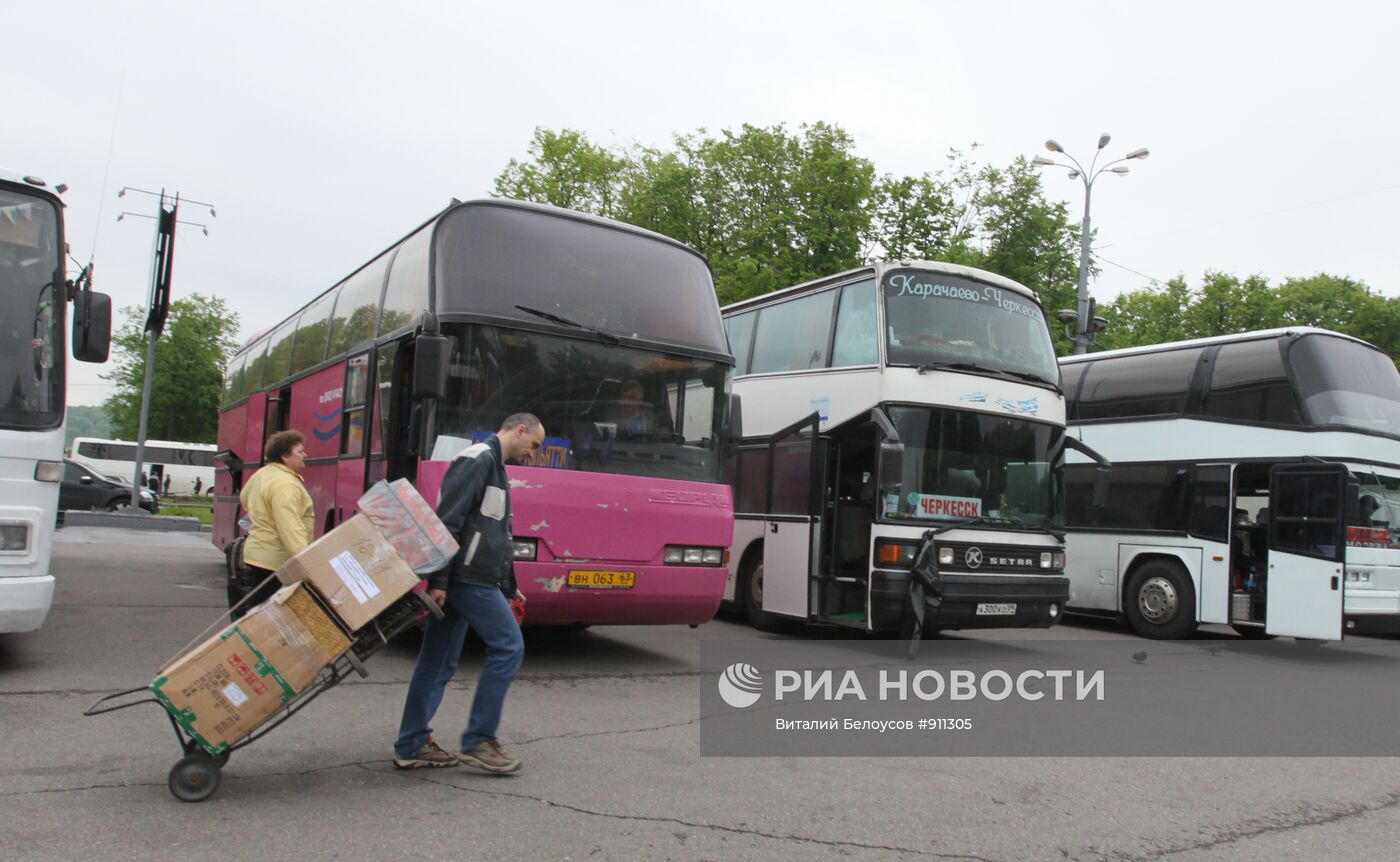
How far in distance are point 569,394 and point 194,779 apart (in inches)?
175

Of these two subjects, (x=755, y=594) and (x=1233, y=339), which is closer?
A: (x=755, y=594)

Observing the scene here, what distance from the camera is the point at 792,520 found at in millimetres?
12195

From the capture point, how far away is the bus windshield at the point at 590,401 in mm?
8359

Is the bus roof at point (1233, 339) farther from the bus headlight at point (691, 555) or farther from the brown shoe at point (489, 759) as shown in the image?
the brown shoe at point (489, 759)

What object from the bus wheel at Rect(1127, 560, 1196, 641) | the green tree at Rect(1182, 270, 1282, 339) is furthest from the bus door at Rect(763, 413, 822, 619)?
the green tree at Rect(1182, 270, 1282, 339)

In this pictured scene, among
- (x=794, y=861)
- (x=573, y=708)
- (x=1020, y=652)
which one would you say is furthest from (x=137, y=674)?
(x=1020, y=652)

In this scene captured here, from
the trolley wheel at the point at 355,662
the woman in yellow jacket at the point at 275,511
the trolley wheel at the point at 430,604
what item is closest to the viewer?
the trolley wheel at the point at 355,662

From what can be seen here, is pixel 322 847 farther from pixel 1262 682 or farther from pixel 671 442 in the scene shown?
pixel 1262 682

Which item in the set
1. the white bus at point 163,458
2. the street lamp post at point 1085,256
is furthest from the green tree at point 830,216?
the white bus at point 163,458

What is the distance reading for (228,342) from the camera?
62.2 meters

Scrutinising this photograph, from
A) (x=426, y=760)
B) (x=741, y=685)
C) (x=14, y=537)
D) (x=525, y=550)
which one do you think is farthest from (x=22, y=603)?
(x=741, y=685)

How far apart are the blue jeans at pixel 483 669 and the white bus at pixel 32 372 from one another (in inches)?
135

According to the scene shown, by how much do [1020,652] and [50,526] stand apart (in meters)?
8.91

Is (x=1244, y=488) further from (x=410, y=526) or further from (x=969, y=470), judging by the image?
(x=410, y=526)
